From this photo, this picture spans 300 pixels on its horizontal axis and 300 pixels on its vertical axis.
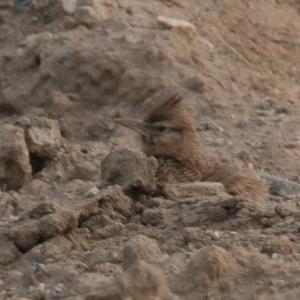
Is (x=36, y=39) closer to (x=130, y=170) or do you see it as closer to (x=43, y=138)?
(x=43, y=138)

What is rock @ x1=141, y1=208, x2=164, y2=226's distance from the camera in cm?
616

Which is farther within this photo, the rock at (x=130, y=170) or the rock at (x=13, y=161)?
the rock at (x=13, y=161)

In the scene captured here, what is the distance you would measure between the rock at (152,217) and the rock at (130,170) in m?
0.31

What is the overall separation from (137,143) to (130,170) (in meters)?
1.26

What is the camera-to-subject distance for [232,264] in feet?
16.8

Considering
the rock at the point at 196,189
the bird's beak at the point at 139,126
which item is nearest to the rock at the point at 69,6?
the bird's beak at the point at 139,126

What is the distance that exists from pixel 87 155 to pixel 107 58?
157 centimetres

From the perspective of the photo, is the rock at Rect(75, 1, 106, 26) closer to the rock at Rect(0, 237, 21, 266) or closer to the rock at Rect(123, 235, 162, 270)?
the rock at Rect(0, 237, 21, 266)

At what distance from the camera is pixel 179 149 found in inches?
283

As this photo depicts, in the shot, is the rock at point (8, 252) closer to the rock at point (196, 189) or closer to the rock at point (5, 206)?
the rock at point (5, 206)

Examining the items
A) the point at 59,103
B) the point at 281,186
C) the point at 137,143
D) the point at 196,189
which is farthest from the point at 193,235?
the point at 59,103

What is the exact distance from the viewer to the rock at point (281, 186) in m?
7.40

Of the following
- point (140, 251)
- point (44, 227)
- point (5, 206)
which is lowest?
point (5, 206)

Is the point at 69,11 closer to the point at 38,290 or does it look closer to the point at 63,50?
the point at 63,50
